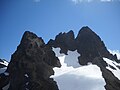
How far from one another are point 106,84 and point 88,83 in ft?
20.6

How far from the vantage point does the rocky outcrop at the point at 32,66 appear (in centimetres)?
8300

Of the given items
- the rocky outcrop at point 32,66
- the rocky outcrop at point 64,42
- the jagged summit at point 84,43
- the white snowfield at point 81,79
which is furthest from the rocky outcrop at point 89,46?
the white snowfield at point 81,79

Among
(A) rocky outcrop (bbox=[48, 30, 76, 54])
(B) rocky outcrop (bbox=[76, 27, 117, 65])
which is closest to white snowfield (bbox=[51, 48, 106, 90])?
(B) rocky outcrop (bbox=[76, 27, 117, 65])

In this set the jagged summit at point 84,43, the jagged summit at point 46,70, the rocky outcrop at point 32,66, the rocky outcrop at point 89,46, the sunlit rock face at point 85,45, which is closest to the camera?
the jagged summit at point 46,70

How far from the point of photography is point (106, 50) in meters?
142

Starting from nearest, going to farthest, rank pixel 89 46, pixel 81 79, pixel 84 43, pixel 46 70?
pixel 81 79 < pixel 46 70 < pixel 89 46 < pixel 84 43

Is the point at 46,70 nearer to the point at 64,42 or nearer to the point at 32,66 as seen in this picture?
the point at 32,66

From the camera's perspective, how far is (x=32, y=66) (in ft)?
297

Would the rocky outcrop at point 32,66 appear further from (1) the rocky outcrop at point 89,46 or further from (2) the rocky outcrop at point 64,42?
(2) the rocky outcrop at point 64,42

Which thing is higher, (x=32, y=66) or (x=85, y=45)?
(x=85, y=45)

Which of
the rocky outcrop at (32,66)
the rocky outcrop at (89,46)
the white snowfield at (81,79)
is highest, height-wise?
the rocky outcrop at (89,46)

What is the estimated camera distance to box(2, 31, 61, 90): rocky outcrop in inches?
3268

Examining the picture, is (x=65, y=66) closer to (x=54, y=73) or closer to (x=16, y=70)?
(x=54, y=73)

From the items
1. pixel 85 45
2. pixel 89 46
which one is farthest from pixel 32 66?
pixel 89 46
